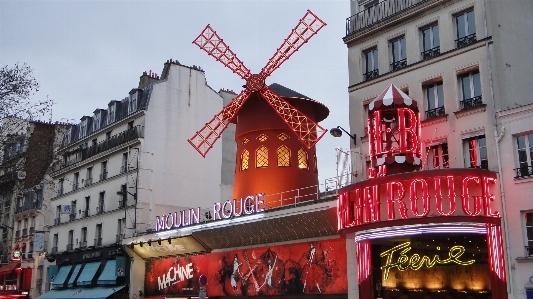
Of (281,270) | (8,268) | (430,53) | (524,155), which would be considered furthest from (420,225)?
(8,268)

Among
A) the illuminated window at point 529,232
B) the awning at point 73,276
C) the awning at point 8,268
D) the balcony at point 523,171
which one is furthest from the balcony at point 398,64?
the awning at point 8,268

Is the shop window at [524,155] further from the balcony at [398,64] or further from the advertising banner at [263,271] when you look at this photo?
the advertising banner at [263,271]

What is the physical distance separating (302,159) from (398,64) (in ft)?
21.9

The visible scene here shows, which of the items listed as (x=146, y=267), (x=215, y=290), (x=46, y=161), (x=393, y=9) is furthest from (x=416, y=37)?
(x=146, y=267)

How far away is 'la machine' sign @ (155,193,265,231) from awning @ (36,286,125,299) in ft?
12.3

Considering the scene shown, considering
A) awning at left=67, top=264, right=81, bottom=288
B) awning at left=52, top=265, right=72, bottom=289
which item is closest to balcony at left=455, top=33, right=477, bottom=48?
awning at left=67, top=264, right=81, bottom=288

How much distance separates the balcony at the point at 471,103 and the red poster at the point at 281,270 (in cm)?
465

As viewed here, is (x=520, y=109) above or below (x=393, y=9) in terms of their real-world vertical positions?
below

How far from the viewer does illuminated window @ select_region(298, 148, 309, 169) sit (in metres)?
21.8

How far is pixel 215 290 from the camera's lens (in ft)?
68.5

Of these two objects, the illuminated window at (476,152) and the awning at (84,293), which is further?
the awning at (84,293)

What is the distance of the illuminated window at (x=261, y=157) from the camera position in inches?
849

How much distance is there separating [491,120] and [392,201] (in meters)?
2.76

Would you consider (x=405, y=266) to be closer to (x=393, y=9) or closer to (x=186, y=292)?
(x=393, y=9)
